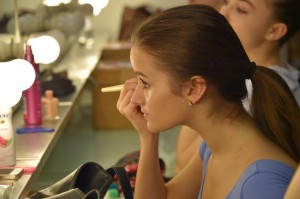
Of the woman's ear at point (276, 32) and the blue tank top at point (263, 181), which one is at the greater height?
the woman's ear at point (276, 32)

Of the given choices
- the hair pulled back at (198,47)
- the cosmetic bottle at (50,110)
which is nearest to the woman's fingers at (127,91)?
the hair pulled back at (198,47)

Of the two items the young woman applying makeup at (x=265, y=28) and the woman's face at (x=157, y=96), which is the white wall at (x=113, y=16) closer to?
the young woman applying makeup at (x=265, y=28)

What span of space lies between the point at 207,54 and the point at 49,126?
82 centimetres

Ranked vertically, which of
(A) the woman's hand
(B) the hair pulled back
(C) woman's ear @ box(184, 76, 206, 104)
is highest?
(B) the hair pulled back

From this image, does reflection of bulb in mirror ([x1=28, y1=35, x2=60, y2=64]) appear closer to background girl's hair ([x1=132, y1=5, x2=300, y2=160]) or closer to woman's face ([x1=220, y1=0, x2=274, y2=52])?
woman's face ([x1=220, y1=0, x2=274, y2=52])

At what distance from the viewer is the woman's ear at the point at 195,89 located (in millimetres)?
1173

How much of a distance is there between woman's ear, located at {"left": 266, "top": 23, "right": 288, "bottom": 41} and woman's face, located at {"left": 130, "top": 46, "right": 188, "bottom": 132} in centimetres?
74

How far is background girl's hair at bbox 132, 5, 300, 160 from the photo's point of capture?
3.78 feet

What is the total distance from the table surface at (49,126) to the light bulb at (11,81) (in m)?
0.17

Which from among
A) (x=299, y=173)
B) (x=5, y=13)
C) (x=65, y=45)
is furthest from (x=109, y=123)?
(x=299, y=173)

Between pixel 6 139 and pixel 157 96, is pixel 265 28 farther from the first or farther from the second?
pixel 6 139

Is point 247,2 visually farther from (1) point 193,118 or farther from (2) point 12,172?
(2) point 12,172

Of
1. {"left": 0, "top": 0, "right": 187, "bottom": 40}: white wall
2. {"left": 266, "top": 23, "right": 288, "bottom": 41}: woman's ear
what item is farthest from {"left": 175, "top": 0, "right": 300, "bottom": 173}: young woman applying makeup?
{"left": 0, "top": 0, "right": 187, "bottom": 40}: white wall

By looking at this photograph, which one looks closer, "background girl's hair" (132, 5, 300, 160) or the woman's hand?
"background girl's hair" (132, 5, 300, 160)
